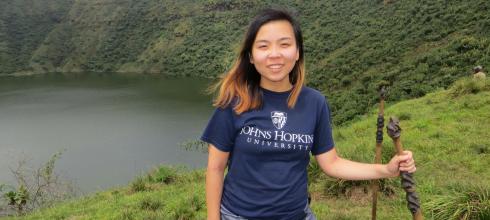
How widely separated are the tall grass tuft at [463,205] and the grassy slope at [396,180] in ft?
0.89

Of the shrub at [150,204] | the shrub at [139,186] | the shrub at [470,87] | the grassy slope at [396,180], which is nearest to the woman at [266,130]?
the grassy slope at [396,180]

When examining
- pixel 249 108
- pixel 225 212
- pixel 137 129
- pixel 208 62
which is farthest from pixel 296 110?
pixel 208 62

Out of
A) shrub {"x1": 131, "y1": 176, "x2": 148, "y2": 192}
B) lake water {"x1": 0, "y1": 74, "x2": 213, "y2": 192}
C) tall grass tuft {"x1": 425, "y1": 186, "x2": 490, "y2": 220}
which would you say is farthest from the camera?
lake water {"x1": 0, "y1": 74, "x2": 213, "y2": 192}

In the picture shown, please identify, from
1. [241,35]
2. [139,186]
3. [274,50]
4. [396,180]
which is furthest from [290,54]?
[241,35]

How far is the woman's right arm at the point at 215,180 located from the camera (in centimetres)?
228

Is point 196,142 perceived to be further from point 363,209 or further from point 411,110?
point 363,209

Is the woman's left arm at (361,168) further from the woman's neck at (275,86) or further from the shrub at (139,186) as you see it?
the shrub at (139,186)

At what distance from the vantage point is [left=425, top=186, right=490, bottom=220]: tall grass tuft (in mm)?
4094

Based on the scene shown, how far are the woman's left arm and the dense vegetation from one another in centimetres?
80

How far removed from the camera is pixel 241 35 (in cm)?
6022

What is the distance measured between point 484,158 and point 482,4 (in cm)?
2300

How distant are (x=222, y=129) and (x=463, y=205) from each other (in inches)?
120

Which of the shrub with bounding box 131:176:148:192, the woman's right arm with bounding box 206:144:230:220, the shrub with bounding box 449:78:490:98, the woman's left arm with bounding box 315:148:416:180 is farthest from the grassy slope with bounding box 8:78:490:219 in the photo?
the woman's right arm with bounding box 206:144:230:220

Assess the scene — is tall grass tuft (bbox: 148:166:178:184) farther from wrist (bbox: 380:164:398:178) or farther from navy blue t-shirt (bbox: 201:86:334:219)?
wrist (bbox: 380:164:398:178)
